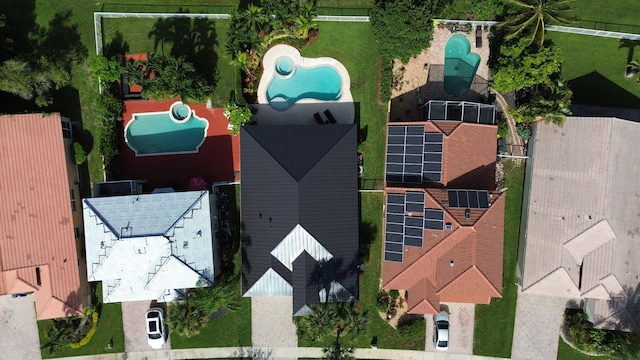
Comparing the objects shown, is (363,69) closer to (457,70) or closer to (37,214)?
(457,70)

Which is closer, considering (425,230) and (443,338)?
(425,230)

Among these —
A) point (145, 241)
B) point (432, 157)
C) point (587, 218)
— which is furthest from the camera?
point (432, 157)

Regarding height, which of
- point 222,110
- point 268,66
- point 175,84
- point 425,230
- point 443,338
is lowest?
point 443,338

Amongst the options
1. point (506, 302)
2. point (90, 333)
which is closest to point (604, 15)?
point (506, 302)

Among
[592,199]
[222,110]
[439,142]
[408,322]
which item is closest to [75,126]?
[222,110]

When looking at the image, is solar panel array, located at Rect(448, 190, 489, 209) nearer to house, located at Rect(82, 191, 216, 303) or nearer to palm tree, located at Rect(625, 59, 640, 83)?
palm tree, located at Rect(625, 59, 640, 83)

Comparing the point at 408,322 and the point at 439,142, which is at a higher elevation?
the point at 439,142

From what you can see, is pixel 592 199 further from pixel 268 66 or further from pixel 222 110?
pixel 222 110

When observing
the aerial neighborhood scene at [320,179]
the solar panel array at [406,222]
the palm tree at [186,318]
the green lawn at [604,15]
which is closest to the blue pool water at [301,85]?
the aerial neighborhood scene at [320,179]
